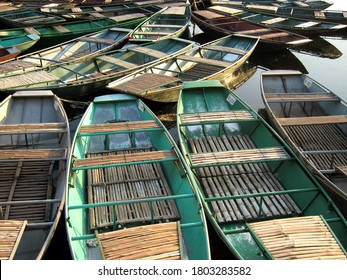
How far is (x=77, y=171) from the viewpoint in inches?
390

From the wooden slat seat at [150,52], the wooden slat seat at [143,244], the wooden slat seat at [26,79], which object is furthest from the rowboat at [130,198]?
the wooden slat seat at [150,52]

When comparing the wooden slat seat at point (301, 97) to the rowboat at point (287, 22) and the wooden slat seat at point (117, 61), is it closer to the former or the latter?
the wooden slat seat at point (117, 61)

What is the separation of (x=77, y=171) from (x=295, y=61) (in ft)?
56.0

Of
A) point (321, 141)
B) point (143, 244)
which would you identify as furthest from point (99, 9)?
point (143, 244)

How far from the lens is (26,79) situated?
15.0 meters

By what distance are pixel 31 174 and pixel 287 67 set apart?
16.2m

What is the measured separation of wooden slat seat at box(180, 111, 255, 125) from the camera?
11570 millimetres

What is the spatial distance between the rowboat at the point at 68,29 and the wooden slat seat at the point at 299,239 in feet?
62.1

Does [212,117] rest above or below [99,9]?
below

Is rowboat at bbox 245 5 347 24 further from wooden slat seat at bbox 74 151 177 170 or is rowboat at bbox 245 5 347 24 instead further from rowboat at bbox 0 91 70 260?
wooden slat seat at bbox 74 151 177 170

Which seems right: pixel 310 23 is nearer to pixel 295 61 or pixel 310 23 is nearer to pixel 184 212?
pixel 295 61

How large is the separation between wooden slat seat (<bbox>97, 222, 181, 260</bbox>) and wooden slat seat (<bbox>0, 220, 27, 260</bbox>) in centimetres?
172

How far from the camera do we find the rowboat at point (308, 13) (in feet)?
89.6

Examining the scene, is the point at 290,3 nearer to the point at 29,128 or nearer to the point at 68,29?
the point at 68,29
